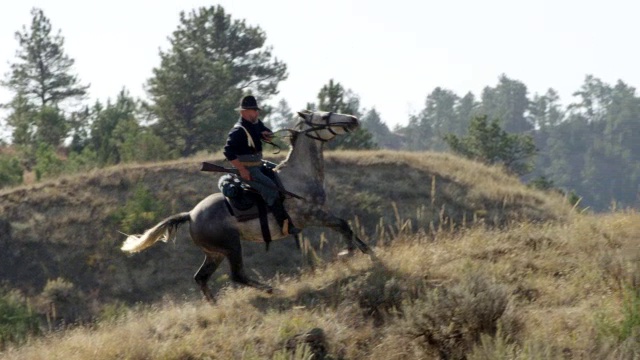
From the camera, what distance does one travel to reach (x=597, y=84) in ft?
584

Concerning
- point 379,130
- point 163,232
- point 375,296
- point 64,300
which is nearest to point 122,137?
point 64,300

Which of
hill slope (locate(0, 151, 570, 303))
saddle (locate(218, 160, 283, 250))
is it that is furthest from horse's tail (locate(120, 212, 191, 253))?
hill slope (locate(0, 151, 570, 303))

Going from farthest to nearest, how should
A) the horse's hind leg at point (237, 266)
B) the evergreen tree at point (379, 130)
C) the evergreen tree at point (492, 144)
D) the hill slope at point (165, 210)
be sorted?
the evergreen tree at point (379, 130) → the evergreen tree at point (492, 144) → the hill slope at point (165, 210) → the horse's hind leg at point (237, 266)

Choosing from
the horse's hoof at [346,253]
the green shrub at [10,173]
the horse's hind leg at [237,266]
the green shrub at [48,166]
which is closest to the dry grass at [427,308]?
the horse's hoof at [346,253]

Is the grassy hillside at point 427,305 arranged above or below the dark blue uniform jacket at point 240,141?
below

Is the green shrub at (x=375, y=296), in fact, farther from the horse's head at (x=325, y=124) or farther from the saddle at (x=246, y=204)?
the horse's head at (x=325, y=124)

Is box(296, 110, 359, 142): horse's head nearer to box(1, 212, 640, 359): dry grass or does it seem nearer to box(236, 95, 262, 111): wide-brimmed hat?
box(236, 95, 262, 111): wide-brimmed hat

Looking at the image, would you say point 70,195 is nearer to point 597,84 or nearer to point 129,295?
point 129,295

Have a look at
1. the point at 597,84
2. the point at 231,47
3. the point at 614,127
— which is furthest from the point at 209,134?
the point at 597,84

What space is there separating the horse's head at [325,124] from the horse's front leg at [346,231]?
117cm

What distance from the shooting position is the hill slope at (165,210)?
30406mm

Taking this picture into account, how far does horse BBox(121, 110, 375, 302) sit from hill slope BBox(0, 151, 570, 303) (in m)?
15.4

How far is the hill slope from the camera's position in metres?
30.4

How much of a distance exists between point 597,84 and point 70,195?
159296mm
